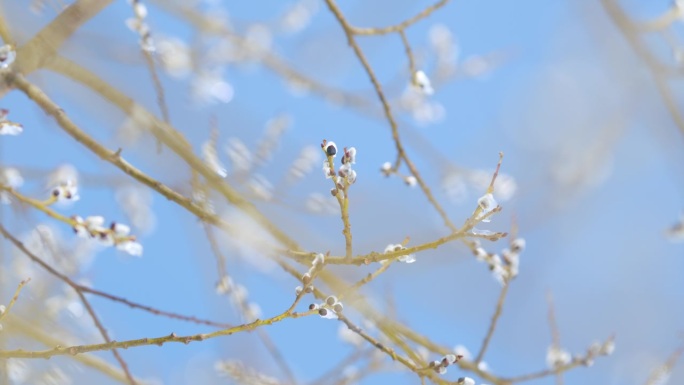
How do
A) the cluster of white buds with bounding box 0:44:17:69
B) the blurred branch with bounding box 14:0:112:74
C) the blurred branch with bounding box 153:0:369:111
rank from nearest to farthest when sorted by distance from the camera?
the cluster of white buds with bounding box 0:44:17:69 → the blurred branch with bounding box 14:0:112:74 → the blurred branch with bounding box 153:0:369:111

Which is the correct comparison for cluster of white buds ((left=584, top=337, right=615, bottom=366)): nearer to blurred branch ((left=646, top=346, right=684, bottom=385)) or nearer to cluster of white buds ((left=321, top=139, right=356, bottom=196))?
blurred branch ((left=646, top=346, right=684, bottom=385))

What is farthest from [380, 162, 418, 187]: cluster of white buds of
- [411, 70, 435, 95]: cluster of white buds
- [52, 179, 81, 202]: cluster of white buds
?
[52, 179, 81, 202]: cluster of white buds

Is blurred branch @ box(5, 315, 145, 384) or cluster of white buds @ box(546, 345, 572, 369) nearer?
blurred branch @ box(5, 315, 145, 384)

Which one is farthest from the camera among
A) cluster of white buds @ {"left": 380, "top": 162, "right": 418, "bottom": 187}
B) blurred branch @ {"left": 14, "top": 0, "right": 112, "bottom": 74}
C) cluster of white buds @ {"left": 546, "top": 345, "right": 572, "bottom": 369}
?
cluster of white buds @ {"left": 546, "top": 345, "right": 572, "bottom": 369}

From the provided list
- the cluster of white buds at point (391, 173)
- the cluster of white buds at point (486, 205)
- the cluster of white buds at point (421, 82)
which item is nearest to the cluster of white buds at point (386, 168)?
the cluster of white buds at point (391, 173)

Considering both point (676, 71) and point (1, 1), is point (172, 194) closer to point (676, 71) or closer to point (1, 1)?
point (1, 1)

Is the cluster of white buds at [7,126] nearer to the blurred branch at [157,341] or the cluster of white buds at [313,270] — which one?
the blurred branch at [157,341]

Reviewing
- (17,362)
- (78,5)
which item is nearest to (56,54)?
(78,5)
